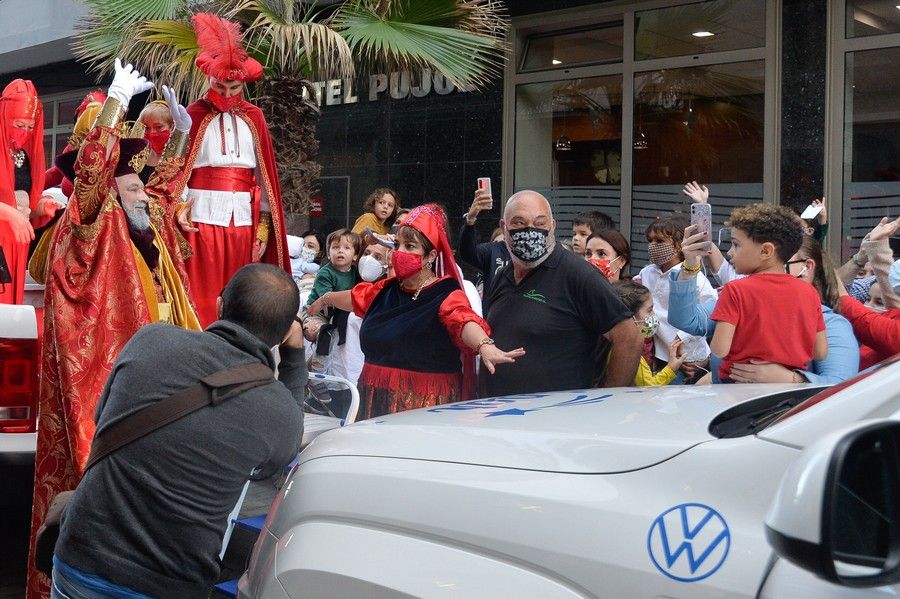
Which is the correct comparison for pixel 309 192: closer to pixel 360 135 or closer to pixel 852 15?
pixel 360 135

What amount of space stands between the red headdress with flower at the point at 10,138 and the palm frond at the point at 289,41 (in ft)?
12.5

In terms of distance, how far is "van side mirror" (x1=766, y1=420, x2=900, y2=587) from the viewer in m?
1.29

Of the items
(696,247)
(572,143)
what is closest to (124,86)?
(696,247)

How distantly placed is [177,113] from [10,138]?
1279mm

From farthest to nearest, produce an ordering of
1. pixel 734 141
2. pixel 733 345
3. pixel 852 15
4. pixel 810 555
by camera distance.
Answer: pixel 734 141 → pixel 852 15 → pixel 733 345 → pixel 810 555

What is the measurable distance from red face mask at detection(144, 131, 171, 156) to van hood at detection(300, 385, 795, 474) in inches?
135

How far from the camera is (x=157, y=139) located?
547 cm

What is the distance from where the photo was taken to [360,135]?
43.9ft

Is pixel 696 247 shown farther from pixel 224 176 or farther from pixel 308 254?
pixel 308 254

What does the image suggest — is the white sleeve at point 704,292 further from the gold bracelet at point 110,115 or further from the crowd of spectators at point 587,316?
the gold bracelet at point 110,115

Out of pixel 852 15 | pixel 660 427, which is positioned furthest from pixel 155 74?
pixel 660 427

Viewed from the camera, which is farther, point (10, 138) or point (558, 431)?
point (10, 138)

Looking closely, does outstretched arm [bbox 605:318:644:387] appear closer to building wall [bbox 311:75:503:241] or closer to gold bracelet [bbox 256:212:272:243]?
gold bracelet [bbox 256:212:272:243]

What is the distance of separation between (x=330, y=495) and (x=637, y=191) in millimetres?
9279
